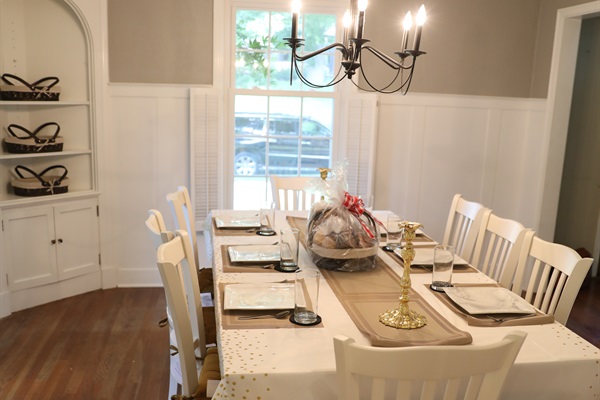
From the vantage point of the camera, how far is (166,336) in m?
3.69

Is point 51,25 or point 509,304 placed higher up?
point 51,25

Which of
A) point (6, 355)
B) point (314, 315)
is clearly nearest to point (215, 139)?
point (6, 355)

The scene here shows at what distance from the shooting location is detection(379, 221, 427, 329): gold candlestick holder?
6.30ft

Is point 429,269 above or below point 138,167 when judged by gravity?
below

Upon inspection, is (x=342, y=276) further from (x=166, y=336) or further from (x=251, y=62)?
(x=251, y=62)

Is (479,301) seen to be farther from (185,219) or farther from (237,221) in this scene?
(185,219)

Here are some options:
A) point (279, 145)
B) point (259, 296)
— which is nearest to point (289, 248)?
point (259, 296)

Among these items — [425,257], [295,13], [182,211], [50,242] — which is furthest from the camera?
[50,242]

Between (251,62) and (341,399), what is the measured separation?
11.4ft

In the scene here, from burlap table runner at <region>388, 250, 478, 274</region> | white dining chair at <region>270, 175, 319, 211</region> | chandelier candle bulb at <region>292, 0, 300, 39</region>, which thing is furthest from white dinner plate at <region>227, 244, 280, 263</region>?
white dining chair at <region>270, 175, 319, 211</region>

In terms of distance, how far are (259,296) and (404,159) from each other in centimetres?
285

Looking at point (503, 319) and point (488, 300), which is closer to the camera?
point (503, 319)

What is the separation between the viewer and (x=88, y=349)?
3.47 m

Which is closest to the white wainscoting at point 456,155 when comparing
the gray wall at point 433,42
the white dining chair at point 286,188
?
the gray wall at point 433,42
